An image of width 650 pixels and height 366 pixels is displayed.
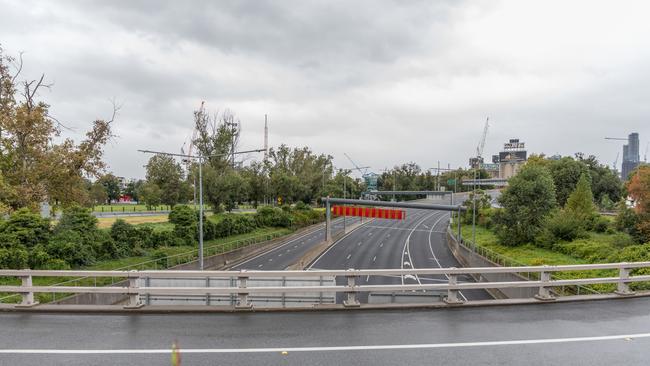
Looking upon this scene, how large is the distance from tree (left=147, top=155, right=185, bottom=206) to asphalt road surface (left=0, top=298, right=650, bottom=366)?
70.4 meters

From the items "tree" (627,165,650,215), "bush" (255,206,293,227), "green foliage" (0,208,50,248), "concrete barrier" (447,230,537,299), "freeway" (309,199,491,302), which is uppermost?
"tree" (627,165,650,215)

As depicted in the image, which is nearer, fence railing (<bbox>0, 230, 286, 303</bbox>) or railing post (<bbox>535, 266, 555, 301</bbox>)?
railing post (<bbox>535, 266, 555, 301</bbox>)

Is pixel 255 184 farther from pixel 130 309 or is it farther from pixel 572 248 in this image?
pixel 130 309

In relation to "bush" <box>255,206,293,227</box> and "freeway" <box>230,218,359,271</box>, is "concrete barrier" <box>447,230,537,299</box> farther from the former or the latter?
"bush" <box>255,206,293,227</box>

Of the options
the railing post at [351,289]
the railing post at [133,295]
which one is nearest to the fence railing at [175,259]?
the railing post at [133,295]

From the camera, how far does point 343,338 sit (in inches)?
243

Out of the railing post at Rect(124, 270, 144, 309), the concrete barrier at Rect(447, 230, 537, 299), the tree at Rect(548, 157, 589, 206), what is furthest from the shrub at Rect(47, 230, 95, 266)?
the tree at Rect(548, 157, 589, 206)

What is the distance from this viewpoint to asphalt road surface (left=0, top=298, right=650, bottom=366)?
18.1 ft

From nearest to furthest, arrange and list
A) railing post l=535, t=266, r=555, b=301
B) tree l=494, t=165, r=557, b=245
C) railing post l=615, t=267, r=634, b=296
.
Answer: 1. railing post l=535, t=266, r=555, b=301
2. railing post l=615, t=267, r=634, b=296
3. tree l=494, t=165, r=557, b=245

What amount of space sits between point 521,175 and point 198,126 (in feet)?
160

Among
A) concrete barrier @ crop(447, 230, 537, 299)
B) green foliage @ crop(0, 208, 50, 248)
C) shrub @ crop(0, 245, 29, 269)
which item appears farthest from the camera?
green foliage @ crop(0, 208, 50, 248)

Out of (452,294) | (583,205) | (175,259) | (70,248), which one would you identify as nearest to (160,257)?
(175,259)

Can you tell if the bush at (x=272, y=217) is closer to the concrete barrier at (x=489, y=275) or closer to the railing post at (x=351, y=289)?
the concrete barrier at (x=489, y=275)

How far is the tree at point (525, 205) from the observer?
37.6 meters
